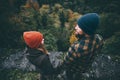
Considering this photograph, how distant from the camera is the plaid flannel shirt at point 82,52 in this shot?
5.09m

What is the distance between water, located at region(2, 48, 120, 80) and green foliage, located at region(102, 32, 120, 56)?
19 centimetres

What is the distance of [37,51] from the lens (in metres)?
5.56

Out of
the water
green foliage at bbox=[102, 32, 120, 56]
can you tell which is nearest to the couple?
the water

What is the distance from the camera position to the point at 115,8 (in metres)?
7.82

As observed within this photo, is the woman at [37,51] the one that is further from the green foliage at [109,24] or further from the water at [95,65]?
the green foliage at [109,24]

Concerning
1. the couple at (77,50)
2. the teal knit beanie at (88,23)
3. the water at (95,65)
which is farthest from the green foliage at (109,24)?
the teal knit beanie at (88,23)

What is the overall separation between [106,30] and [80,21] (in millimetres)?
3041

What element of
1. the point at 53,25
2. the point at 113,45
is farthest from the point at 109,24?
the point at 53,25

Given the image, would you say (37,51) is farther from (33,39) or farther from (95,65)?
(95,65)

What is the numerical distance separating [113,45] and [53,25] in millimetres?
1990

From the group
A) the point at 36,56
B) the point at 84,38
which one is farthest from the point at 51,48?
the point at 84,38

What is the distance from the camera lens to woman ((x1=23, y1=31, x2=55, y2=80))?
5.49 metres

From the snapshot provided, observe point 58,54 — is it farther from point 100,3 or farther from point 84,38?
point 84,38

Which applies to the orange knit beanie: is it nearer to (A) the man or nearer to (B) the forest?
(A) the man
